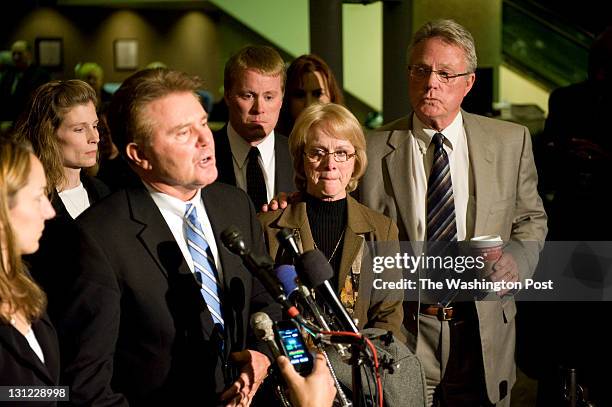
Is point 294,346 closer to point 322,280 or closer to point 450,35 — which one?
point 322,280

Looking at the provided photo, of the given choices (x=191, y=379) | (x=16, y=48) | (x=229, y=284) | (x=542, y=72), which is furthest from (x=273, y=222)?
(x=542, y=72)

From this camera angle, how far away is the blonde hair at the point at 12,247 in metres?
1.83

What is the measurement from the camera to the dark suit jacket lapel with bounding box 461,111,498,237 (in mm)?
2957

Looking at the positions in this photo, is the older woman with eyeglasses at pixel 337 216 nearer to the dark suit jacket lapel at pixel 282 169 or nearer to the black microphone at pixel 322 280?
the dark suit jacket lapel at pixel 282 169

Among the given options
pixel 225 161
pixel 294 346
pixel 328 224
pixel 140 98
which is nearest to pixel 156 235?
pixel 140 98

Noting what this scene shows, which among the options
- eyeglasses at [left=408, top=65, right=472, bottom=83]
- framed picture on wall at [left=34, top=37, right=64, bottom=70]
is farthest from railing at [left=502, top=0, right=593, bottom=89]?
framed picture on wall at [left=34, top=37, right=64, bottom=70]

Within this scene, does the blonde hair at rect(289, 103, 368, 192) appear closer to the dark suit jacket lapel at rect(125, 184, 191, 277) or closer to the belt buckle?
the belt buckle

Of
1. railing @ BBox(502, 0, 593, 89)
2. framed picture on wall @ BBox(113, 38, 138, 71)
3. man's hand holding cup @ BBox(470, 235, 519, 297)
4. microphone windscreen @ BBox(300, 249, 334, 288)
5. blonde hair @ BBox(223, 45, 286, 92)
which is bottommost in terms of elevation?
framed picture on wall @ BBox(113, 38, 138, 71)

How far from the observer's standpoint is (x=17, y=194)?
6.08 feet

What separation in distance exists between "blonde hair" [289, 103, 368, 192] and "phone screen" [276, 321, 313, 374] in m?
0.91

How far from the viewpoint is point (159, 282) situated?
2164 millimetres

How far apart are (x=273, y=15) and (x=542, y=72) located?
12.3ft

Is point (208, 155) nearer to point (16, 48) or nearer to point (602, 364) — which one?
point (602, 364)

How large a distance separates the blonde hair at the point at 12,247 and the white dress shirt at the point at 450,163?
57.5 inches
